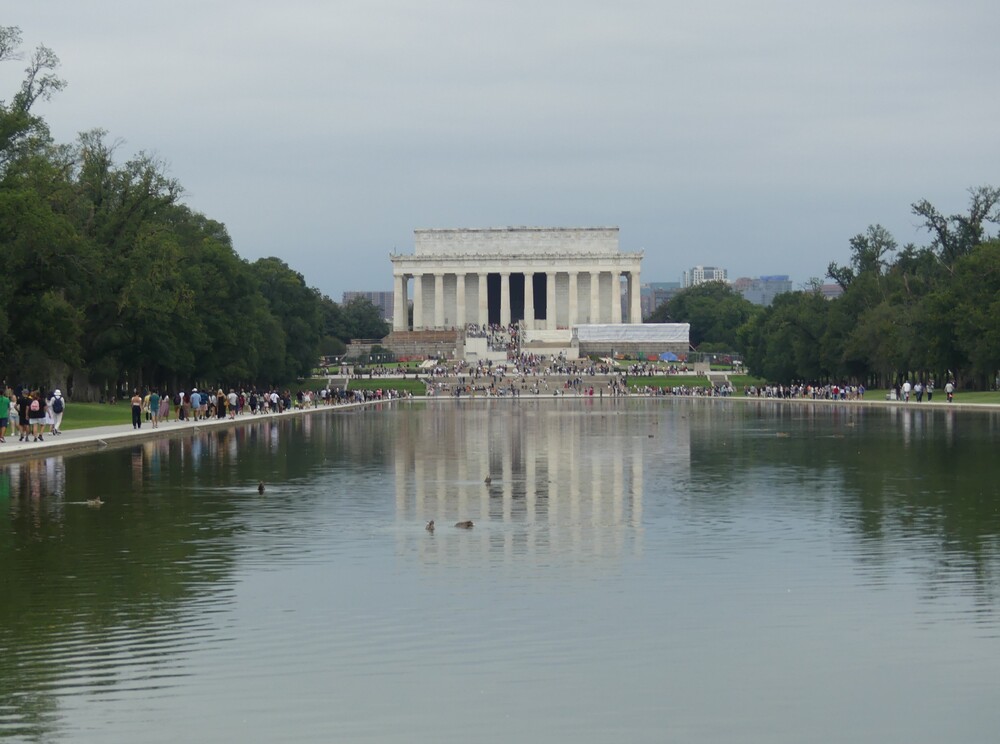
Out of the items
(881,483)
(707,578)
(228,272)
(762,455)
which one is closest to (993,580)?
(707,578)

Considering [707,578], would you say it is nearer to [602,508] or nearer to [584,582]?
[584,582]

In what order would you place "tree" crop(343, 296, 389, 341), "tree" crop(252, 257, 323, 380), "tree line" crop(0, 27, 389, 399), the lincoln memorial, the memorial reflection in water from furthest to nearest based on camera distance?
1. "tree" crop(343, 296, 389, 341)
2. the lincoln memorial
3. "tree" crop(252, 257, 323, 380)
4. "tree line" crop(0, 27, 389, 399)
5. the memorial reflection in water

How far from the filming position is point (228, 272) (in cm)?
8338

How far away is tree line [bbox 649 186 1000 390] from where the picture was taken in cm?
8019

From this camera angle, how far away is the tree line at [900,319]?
80.2 meters

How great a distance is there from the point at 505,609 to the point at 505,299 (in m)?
164

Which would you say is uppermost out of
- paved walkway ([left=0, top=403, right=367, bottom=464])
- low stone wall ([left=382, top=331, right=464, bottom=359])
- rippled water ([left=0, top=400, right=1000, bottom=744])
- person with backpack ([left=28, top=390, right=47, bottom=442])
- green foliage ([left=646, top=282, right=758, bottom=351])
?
green foliage ([left=646, top=282, right=758, bottom=351])

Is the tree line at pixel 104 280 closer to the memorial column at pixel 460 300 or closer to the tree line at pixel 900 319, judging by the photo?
the tree line at pixel 900 319

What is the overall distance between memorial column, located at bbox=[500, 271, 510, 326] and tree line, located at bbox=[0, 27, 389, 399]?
82438 millimetres

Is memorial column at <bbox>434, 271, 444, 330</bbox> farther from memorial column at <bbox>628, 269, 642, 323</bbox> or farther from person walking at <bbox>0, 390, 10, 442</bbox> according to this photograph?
person walking at <bbox>0, 390, 10, 442</bbox>

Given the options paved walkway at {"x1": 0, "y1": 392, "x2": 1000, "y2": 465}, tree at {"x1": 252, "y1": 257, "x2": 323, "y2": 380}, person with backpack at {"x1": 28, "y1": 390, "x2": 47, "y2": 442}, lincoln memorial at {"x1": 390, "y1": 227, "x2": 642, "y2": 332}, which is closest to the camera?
paved walkway at {"x1": 0, "y1": 392, "x2": 1000, "y2": 465}

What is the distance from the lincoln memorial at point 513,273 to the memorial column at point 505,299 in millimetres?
110

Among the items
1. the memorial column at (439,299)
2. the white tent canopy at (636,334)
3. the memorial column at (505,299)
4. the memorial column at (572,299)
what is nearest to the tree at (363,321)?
the memorial column at (439,299)

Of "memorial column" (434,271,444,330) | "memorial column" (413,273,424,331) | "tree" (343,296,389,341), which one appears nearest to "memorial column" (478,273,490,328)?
"memorial column" (434,271,444,330)
